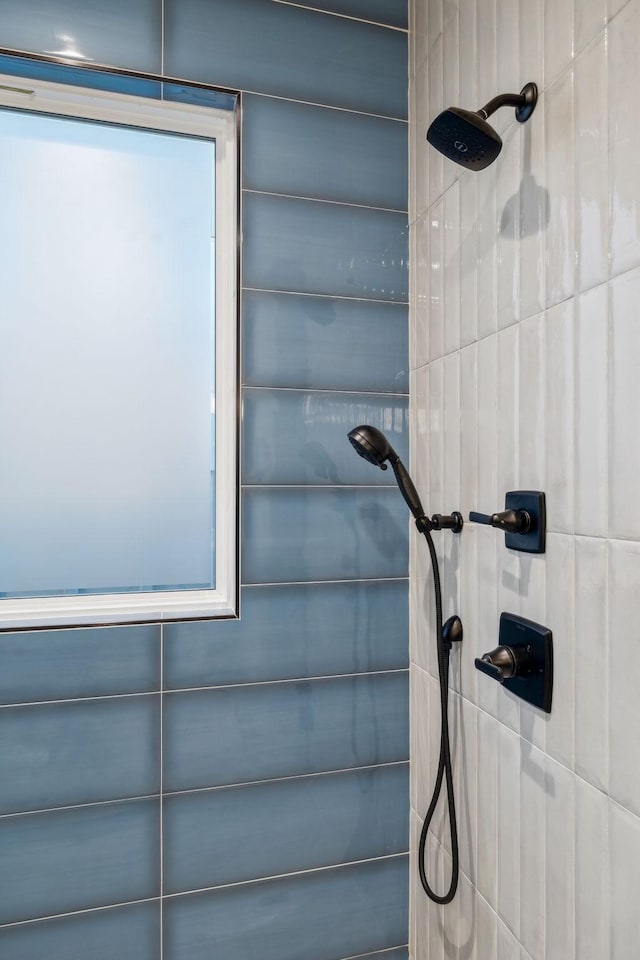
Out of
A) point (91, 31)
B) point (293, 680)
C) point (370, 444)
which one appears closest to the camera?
point (370, 444)

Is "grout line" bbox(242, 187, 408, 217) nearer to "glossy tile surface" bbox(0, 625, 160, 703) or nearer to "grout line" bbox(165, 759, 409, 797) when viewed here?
"glossy tile surface" bbox(0, 625, 160, 703)

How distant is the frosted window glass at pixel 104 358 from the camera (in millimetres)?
1322

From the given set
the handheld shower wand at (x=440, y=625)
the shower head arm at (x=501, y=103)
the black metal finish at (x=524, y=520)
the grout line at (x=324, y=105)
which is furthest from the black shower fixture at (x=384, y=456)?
the grout line at (x=324, y=105)

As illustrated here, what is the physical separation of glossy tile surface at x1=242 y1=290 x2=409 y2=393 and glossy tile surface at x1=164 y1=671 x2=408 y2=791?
706 mm

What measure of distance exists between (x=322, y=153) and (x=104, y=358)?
2.30 ft

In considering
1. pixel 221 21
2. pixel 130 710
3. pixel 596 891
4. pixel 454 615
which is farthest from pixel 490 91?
pixel 130 710

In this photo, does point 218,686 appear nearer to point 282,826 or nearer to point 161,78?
point 282,826

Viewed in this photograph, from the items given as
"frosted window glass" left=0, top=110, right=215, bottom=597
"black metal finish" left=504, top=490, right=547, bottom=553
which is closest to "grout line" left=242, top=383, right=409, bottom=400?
"frosted window glass" left=0, top=110, right=215, bottom=597

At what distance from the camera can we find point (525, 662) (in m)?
0.91

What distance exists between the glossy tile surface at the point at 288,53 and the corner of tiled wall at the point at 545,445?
149mm

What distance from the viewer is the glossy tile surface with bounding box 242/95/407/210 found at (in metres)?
1.36

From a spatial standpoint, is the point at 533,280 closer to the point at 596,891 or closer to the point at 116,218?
the point at 596,891

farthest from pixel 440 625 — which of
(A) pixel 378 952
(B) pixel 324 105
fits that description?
(B) pixel 324 105

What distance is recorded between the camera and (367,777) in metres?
1.41
